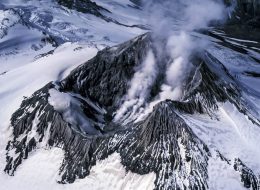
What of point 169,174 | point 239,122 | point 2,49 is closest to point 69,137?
point 169,174

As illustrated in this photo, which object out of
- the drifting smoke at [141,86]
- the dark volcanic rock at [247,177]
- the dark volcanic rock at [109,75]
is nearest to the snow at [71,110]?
the dark volcanic rock at [109,75]

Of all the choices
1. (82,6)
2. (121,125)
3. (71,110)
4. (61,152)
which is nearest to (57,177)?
(61,152)

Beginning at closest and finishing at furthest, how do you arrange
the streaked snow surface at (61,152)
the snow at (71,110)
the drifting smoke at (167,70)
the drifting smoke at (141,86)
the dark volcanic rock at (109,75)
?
the streaked snow surface at (61,152), the snow at (71,110), the drifting smoke at (167,70), the drifting smoke at (141,86), the dark volcanic rock at (109,75)

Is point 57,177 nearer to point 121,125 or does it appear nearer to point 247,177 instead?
point 121,125

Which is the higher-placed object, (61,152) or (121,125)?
(121,125)

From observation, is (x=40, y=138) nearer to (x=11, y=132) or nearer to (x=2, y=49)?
(x=11, y=132)

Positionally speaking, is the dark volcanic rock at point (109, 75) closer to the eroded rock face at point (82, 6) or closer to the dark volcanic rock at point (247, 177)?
the dark volcanic rock at point (247, 177)

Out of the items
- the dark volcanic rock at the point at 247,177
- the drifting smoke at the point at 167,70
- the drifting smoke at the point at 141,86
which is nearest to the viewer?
the dark volcanic rock at the point at 247,177

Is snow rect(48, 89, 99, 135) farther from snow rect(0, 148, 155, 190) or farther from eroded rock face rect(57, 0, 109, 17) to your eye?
eroded rock face rect(57, 0, 109, 17)

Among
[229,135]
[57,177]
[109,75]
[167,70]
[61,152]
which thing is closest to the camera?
[229,135]
